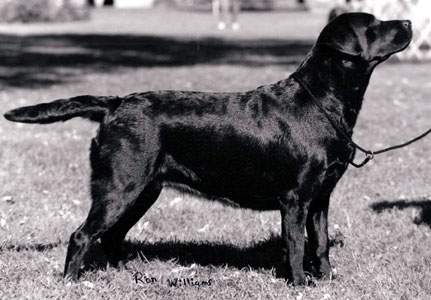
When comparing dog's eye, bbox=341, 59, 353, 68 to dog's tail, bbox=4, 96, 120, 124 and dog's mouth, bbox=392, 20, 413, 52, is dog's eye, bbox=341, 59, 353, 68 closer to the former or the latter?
dog's mouth, bbox=392, 20, 413, 52

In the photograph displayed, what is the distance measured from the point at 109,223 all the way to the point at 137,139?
1.84 feet

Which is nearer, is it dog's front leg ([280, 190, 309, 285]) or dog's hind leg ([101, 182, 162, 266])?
dog's front leg ([280, 190, 309, 285])

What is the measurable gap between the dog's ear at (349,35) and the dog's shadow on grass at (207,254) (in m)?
1.60

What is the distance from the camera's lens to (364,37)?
4.39 meters

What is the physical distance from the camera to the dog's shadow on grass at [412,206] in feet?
20.0

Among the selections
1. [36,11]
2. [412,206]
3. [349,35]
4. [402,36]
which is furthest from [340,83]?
[36,11]

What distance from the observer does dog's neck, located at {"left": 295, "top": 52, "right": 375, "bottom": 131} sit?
14.6 feet

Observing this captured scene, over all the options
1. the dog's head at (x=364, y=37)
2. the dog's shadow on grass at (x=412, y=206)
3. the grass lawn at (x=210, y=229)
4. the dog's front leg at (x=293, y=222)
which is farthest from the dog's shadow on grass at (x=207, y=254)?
the dog's head at (x=364, y=37)

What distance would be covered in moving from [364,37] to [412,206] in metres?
2.52

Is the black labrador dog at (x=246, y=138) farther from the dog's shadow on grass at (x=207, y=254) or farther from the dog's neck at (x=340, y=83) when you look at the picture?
the dog's shadow on grass at (x=207, y=254)

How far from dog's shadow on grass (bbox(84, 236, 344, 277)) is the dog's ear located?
1603 millimetres

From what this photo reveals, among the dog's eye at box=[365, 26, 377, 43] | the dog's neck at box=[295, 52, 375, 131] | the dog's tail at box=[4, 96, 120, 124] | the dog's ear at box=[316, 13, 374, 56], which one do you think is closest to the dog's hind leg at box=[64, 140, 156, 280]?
the dog's tail at box=[4, 96, 120, 124]

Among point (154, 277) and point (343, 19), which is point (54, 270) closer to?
point (154, 277)

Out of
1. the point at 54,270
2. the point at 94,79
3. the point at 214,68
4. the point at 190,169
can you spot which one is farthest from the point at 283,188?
the point at 214,68
